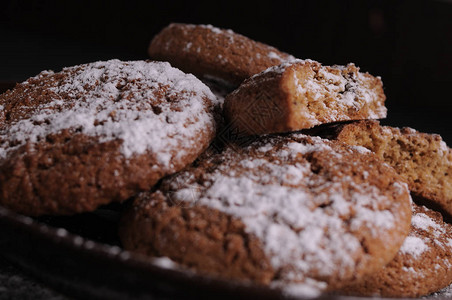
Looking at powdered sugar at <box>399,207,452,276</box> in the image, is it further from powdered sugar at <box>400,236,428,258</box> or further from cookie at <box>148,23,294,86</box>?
cookie at <box>148,23,294,86</box>

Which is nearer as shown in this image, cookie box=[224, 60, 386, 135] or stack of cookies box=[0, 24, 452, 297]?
stack of cookies box=[0, 24, 452, 297]

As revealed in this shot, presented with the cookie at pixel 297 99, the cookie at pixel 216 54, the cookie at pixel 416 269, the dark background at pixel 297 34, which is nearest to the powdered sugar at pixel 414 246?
the cookie at pixel 416 269

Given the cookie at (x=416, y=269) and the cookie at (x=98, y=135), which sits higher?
the cookie at (x=98, y=135)

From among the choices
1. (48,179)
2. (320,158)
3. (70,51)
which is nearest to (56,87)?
(48,179)

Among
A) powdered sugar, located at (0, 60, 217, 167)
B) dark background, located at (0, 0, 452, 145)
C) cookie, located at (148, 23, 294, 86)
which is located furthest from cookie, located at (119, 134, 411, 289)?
dark background, located at (0, 0, 452, 145)

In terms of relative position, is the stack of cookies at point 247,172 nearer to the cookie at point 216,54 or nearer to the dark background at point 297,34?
the cookie at point 216,54
